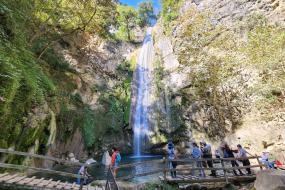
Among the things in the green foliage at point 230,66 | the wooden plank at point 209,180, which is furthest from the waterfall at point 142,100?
the wooden plank at point 209,180

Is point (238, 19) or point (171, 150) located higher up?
point (238, 19)

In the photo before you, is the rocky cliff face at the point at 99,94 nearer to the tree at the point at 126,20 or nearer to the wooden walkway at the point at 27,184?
the tree at the point at 126,20

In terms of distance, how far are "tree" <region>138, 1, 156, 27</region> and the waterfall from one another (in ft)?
32.9

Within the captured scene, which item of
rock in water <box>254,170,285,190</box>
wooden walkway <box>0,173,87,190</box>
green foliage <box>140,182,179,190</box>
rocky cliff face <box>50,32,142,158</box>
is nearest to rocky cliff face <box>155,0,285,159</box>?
rocky cliff face <box>50,32,142,158</box>

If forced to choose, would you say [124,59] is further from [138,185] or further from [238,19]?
[138,185]

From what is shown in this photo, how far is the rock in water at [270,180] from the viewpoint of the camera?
710 centimetres

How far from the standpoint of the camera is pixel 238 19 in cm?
2223

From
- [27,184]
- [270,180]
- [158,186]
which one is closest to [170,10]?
[158,186]

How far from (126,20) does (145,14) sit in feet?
18.3

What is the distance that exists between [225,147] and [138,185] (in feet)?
15.1

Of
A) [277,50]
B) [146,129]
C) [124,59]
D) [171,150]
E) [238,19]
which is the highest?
[124,59]

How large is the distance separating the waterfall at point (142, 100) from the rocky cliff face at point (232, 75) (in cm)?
302

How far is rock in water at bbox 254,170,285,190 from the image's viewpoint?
7.10 meters

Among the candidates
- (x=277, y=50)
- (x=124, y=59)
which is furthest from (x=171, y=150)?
(x=124, y=59)
